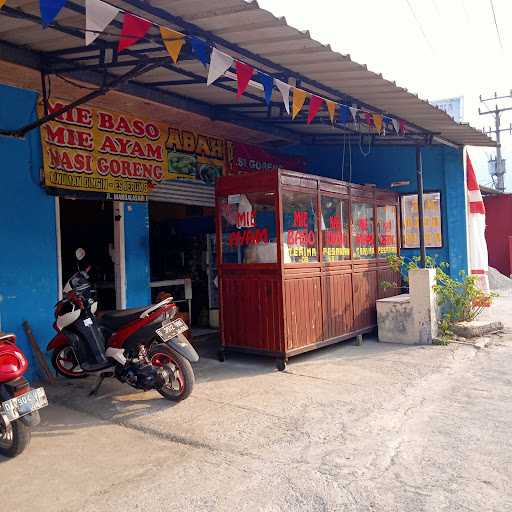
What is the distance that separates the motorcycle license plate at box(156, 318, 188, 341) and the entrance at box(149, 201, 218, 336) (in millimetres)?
3710

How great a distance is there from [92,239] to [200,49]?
17.5ft

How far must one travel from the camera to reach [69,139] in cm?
622

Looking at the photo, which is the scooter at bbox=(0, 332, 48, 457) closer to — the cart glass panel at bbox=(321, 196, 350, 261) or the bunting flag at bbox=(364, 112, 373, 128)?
the cart glass panel at bbox=(321, 196, 350, 261)

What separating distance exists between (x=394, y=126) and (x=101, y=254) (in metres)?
5.01

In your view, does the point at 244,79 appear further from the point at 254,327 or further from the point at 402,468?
the point at 402,468

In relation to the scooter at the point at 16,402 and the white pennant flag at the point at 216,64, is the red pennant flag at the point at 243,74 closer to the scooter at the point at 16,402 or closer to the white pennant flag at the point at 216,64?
the white pennant flag at the point at 216,64

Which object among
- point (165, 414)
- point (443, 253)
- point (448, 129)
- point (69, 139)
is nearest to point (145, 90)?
point (69, 139)

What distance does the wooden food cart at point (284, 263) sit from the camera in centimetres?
621

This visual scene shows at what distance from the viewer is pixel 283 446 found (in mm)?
3947

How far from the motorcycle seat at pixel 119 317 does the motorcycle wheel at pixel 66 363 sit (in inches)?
28.8

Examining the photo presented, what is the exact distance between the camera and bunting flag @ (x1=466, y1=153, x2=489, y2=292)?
9.52 m

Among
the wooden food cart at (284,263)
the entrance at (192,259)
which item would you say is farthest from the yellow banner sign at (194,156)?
the wooden food cart at (284,263)

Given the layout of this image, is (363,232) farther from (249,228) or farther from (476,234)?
(476,234)

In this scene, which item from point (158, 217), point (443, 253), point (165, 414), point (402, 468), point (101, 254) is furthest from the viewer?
point (158, 217)
